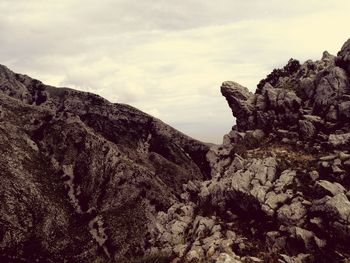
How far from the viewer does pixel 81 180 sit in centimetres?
16000

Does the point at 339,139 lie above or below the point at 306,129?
below

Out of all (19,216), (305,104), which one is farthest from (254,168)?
(19,216)

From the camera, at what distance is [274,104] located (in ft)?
201

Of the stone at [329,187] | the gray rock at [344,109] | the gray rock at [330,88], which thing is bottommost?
the stone at [329,187]

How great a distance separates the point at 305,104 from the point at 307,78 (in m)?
5.43

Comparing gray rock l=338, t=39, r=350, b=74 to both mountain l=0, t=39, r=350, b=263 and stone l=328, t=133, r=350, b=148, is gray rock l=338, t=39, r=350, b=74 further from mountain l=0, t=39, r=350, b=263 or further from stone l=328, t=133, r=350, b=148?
stone l=328, t=133, r=350, b=148

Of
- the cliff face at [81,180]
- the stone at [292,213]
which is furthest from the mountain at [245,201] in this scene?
the cliff face at [81,180]

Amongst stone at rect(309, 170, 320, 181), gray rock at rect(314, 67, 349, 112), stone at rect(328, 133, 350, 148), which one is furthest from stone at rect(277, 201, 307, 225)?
gray rock at rect(314, 67, 349, 112)

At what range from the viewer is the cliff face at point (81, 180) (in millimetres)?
131750

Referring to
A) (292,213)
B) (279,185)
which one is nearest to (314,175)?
(279,185)

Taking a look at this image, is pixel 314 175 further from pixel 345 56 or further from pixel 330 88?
pixel 345 56

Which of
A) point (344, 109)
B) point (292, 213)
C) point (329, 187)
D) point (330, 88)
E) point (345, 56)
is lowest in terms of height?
point (292, 213)

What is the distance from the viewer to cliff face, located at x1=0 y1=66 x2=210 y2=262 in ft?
432

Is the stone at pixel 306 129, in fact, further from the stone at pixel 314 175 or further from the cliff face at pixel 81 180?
the cliff face at pixel 81 180
